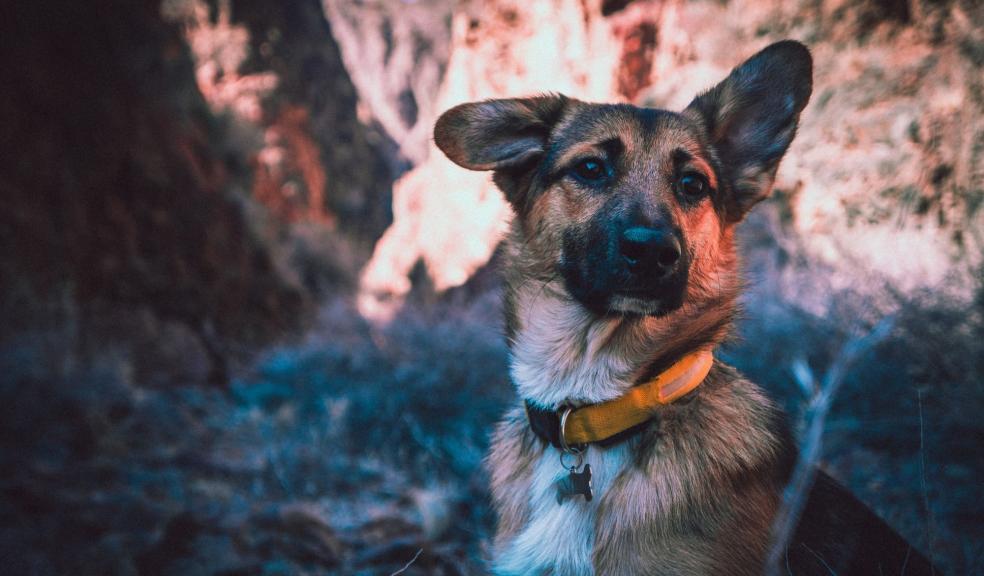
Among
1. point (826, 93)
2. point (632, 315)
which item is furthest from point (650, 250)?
point (826, 93)

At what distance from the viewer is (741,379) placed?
2102 mm

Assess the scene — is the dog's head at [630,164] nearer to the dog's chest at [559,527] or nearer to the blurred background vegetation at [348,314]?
the blurred background vegetation at [348,314]

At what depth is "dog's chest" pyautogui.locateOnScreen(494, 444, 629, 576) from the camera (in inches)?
69.9

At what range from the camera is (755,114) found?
233 cm

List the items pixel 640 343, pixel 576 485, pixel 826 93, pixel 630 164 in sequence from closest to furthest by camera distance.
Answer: pixel 576 485
pixel 640 343
pixel 630 164
pixel 826 93

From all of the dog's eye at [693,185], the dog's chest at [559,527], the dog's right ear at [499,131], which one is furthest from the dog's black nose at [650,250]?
the dog's right ear at [499,131]

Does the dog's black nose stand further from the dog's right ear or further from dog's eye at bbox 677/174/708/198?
the dog's right ear

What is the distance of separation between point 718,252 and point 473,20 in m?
10.4

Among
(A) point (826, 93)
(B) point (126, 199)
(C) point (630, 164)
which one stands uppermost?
(B) point (126, 199)

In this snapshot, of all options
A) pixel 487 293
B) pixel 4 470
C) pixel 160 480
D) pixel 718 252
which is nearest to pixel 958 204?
pixel 718 252

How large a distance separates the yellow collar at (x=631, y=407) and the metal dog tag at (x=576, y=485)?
0.11 metres

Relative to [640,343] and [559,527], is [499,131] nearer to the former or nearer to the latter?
[640,343]

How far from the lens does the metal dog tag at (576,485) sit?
68.9 inches

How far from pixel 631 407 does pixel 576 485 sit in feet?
1.08
